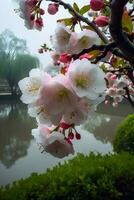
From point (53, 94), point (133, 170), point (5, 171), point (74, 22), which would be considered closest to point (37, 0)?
point (74, 22)

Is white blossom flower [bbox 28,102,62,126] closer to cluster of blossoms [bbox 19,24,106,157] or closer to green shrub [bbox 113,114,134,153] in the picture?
cluster of blossoms [bbox 19,24,106,157]

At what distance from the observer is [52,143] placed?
2.29ft

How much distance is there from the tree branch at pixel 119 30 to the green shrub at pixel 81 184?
1404mm

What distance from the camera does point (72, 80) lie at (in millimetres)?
544

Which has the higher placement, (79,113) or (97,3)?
(97,3)

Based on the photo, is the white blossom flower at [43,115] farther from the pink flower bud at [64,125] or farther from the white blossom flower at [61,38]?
the white blossom flower at [61,38]

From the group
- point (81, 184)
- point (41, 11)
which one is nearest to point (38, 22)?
point (41, 11)

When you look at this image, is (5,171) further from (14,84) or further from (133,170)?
(14,84)

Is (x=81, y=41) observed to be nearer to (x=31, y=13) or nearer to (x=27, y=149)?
(x=31, y=13)

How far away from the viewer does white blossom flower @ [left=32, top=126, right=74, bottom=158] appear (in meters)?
0.69

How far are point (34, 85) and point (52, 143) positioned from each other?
0.16m

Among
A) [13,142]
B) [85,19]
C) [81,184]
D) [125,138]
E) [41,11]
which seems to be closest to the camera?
[85,19]

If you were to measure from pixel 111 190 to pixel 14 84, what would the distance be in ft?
84.3

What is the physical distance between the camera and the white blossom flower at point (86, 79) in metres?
0.54
